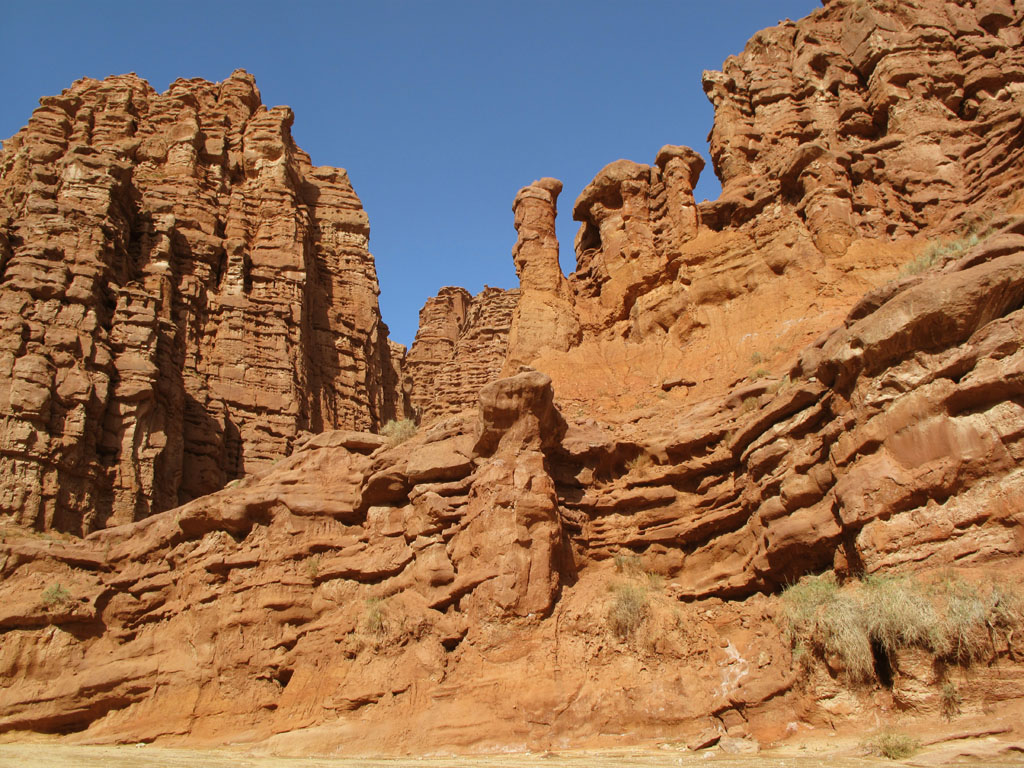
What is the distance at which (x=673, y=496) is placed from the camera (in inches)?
551

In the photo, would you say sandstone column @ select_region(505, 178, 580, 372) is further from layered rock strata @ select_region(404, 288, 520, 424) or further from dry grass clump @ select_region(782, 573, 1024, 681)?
dry grass clump @ select_region(782, 573, 1024, 681)

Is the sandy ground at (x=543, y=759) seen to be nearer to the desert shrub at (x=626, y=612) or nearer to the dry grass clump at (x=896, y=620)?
the dry grass clump at (x=896, y=620)

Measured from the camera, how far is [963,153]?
59.3 ft

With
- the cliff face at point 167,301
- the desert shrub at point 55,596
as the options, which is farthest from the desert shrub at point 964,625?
the cliff face at point 167,301

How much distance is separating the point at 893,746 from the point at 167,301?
86.5ft

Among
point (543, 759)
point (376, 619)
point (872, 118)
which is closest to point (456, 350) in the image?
point (872, 118)

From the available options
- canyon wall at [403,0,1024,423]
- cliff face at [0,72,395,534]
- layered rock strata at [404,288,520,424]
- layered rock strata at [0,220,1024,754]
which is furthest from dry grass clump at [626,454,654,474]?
cliff face at [0,72,395,534]

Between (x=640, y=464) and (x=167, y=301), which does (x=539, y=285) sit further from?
(x=167, y=301)

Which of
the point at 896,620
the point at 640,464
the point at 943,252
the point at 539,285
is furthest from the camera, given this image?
the point at 539,285

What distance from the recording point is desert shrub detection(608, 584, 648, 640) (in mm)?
11773

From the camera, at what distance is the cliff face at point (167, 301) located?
74.6 feet

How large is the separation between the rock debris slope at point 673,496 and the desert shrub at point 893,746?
0.60 m

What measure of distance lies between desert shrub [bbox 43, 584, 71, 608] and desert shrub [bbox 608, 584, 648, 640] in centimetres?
988

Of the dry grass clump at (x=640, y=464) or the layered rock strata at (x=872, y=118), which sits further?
the layered rock strata at (x=872, y=118)
